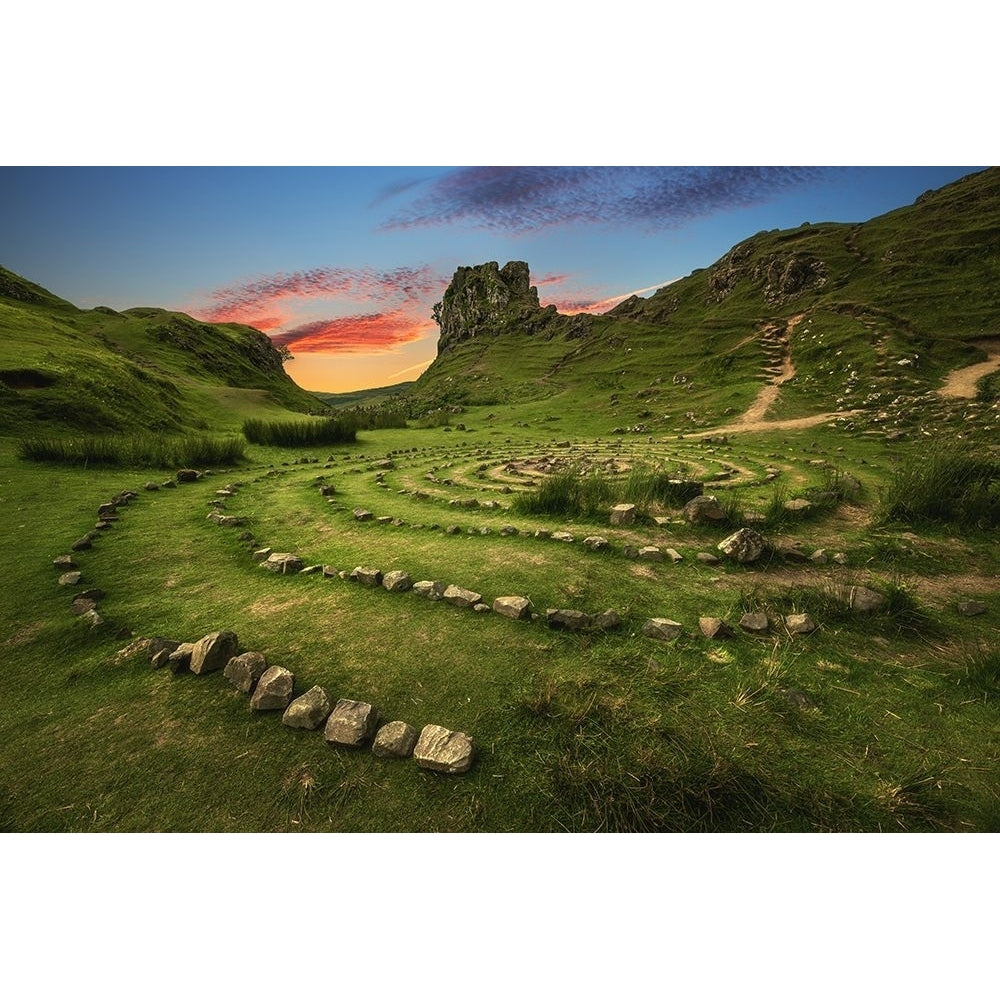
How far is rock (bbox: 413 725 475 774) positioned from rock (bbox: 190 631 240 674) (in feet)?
6.37

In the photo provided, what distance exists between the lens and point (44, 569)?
17.0 ft

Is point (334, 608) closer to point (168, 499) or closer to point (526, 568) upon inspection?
point (526, 568)

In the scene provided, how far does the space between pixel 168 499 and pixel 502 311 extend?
92434mm

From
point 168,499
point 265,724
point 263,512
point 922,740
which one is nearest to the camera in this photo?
point 922,740

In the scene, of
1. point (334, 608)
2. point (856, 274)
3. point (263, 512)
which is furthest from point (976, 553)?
point (856, 274)

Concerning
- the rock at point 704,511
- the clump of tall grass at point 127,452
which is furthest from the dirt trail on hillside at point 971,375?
the clump of tall grass at point 127,452

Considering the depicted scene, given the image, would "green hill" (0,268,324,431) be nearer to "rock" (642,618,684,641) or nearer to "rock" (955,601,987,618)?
"rock" (642,618,684,641)

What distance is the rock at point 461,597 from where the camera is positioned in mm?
4383

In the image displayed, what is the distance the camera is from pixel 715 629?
386 centimetres

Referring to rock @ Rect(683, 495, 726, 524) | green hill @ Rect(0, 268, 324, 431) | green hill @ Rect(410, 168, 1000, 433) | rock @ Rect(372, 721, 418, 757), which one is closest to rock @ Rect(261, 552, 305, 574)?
rock @ Rect(372, 721, 418, 757)

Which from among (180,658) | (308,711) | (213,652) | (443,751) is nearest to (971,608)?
(443,751)

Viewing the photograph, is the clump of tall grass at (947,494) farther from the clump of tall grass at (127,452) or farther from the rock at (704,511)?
the clump of tall grass at (127,452)

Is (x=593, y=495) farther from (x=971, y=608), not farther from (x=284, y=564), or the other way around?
(x=284, y=564)

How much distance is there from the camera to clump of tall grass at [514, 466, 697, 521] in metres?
7.54
